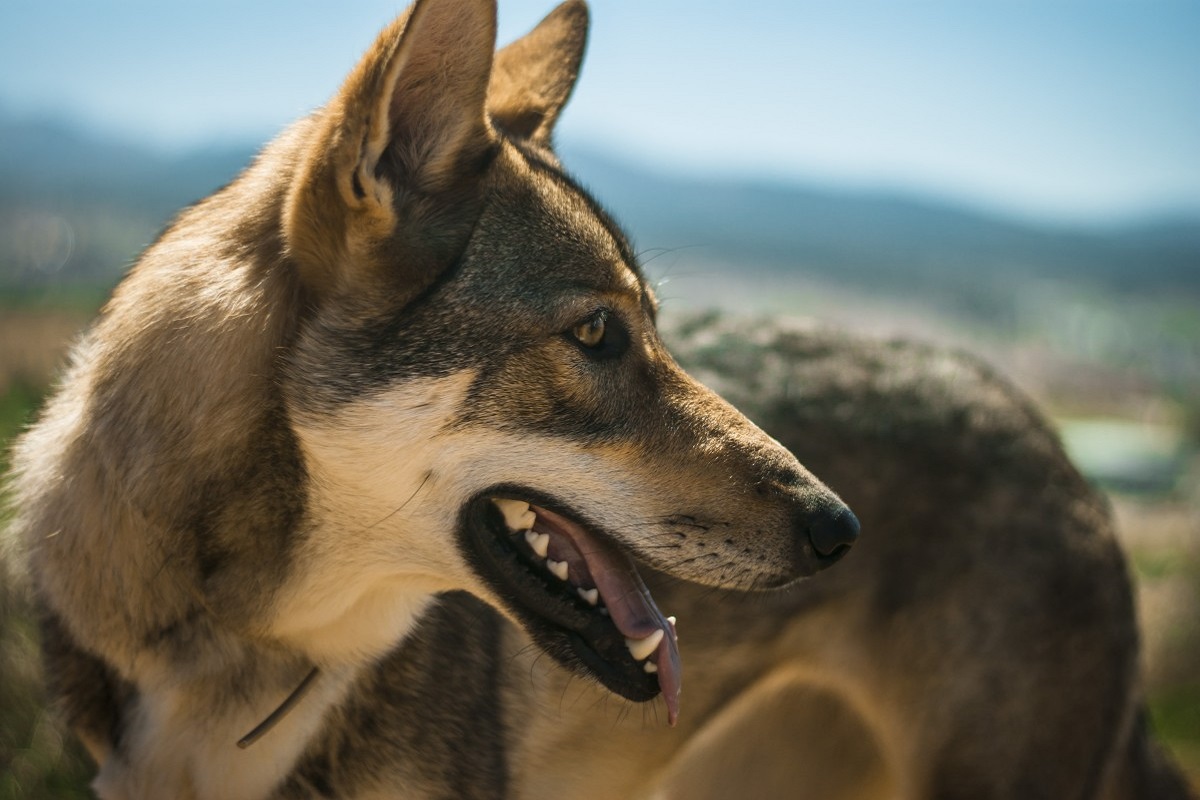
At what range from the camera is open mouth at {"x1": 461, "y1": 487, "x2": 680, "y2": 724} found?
→ 7.47 feet

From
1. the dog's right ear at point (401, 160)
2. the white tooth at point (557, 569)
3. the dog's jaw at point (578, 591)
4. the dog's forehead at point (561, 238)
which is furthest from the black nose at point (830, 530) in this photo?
the dog's right ear at point (401, 160)

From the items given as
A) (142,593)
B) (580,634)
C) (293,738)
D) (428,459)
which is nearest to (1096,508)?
(580,634)

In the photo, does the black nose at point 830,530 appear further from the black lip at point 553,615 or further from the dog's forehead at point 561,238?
the dog's forehead at point 561,238

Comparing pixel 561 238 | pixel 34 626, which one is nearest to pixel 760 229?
pixel 34 626

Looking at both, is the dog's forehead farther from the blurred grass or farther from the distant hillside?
the distant hillside

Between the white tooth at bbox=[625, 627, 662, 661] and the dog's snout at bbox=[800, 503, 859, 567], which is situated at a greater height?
the dog's snout at bbox=[800, 503, 859, 567]

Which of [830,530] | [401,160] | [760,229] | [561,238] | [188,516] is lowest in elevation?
[760,229]

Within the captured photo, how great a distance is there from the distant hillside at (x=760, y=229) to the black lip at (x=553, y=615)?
14.7 meters

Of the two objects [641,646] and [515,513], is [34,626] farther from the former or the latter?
[641,646]

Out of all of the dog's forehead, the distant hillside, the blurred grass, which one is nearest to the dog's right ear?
the dog's forehead

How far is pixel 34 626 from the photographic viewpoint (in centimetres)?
494

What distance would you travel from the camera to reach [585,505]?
226cm

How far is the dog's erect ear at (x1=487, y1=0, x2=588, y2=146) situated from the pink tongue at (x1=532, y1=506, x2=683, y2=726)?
117cm

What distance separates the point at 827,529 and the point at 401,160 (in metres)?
1.24
